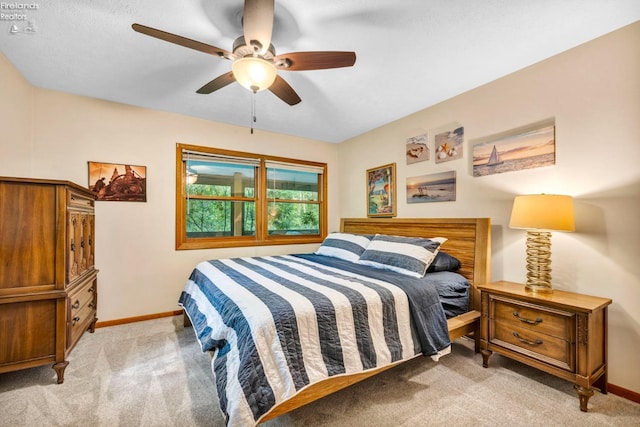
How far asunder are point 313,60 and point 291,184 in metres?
2.78

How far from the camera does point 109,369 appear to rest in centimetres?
221

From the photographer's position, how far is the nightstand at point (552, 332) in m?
1.77

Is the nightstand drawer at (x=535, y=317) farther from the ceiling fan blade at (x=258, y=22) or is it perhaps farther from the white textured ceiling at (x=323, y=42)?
the ceiling fan blade at (x=258, y=22)

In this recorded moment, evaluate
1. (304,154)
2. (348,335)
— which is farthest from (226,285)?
(304,154)

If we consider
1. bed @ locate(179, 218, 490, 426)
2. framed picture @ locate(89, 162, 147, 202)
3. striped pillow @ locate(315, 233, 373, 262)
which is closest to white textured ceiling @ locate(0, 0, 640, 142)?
framed picture @ locate(89, 162, 147, 202)

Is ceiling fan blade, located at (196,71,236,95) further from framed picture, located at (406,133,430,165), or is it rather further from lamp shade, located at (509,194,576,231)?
lamp shade, located at (509,194,576,231)

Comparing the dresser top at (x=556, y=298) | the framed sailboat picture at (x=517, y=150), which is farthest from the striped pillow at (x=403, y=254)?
the framed sailboat picture at (x=517, y=150)

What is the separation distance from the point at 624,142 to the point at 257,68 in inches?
102

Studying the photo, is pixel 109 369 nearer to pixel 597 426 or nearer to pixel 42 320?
pixel 42 320

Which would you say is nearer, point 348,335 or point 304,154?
point 348,335

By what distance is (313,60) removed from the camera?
1.83 metres

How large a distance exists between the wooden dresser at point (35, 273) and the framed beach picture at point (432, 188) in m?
3.40

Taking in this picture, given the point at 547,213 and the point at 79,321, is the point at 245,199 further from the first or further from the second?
the point at 547,213

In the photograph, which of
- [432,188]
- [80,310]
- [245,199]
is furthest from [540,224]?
[80,310]
